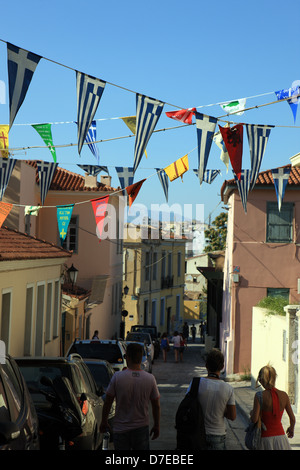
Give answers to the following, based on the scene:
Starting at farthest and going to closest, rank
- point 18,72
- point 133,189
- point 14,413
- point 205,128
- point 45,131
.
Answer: point 133,189
point 45,131
point 205,128
point 18,72
point 14,413

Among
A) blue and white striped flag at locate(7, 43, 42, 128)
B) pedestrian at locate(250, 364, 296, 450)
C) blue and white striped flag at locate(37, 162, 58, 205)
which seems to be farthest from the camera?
Answer: blue and white striped flag at locate(37, 162, 58, 205)

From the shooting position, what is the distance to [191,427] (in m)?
6.45

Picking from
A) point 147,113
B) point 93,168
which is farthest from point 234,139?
point 93,168

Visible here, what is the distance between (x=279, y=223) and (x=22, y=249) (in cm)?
1076

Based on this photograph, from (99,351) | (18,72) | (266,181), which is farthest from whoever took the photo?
(266,181)

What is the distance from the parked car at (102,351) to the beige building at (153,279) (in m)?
31.4

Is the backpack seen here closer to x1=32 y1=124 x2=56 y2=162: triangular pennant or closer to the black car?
the black car

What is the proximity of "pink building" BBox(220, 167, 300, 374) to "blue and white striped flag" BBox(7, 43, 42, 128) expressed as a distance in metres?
15.3

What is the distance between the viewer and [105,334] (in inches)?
1538

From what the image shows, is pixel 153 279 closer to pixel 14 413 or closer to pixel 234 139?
pixel 234 139

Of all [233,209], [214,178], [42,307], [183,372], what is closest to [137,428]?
[42,307]

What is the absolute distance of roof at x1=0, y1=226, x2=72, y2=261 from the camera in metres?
16.2

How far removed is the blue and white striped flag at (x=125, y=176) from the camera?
18953 millimetres

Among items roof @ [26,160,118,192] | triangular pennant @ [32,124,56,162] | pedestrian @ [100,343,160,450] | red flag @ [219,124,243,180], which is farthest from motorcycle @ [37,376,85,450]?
roof @ [26,160,118,192]
